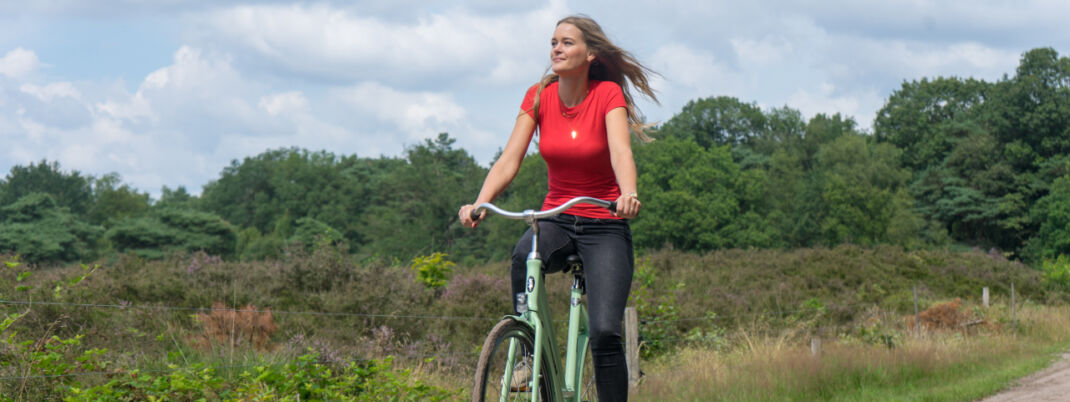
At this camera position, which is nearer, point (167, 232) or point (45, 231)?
point (45, 231)

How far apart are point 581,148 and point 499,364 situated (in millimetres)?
951

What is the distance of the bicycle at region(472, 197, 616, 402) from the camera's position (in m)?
3.30

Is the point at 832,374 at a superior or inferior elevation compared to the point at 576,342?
inferior

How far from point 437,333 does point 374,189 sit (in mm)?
67395

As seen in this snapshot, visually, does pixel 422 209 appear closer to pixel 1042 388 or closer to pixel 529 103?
pixel 1042 388

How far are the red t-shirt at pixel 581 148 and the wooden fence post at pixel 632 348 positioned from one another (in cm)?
367

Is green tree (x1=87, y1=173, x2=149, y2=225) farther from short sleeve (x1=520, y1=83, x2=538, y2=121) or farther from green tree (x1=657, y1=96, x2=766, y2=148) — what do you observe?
short sleeve (x1=520, y1=83, x2=538, y2=121)

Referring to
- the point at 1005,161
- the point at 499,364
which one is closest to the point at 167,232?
→ the point at 1005,161

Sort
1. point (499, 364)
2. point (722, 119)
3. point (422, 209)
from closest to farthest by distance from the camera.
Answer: point (499, 364)
point (422, 209)
point (722, 119)

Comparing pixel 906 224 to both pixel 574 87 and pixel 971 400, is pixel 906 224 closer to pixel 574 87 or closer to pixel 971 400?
pixel 971 400

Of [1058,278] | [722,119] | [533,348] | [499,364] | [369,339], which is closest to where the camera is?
[499,364]

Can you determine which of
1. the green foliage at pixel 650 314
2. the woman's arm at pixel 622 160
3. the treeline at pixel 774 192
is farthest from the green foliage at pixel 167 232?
the woman's arm at pixel 622 160

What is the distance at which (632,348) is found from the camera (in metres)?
8.13

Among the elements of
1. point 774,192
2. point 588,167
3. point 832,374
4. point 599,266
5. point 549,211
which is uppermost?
point 774,192
